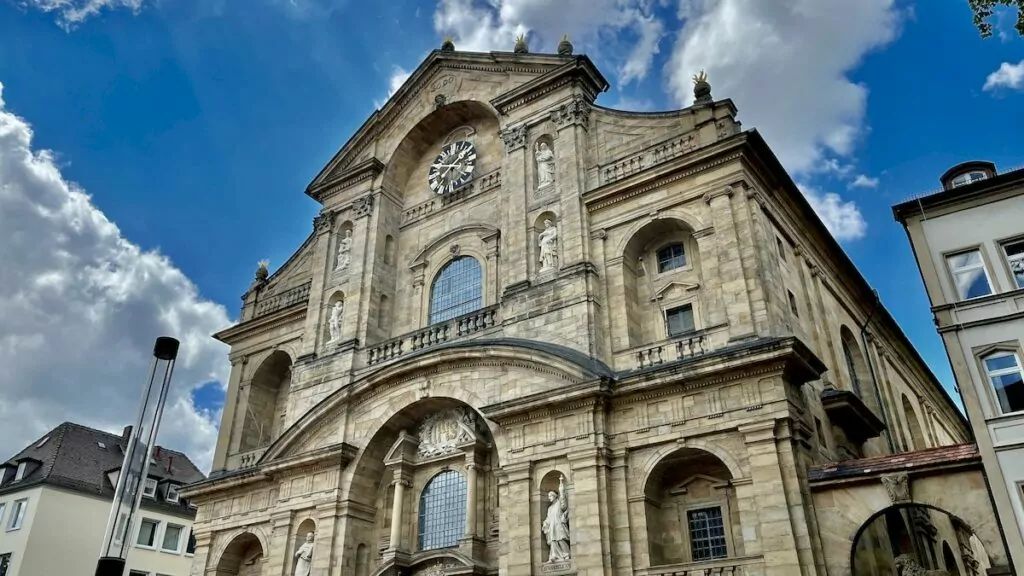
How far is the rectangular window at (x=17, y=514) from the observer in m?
40.7

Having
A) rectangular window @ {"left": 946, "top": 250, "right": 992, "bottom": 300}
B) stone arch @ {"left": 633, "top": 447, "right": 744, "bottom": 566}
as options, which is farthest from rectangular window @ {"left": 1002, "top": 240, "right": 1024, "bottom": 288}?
stone arch @ {"left": 633, "top": 447, "right": 744, "bottom": 566}

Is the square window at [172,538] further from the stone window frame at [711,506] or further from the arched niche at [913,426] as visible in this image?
the arched niche at [913,426]

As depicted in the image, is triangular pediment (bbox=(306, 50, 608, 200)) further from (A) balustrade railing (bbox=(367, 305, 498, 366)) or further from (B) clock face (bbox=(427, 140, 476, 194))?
(A) balustrade railing (bbox=(367, 305, 498, 366))

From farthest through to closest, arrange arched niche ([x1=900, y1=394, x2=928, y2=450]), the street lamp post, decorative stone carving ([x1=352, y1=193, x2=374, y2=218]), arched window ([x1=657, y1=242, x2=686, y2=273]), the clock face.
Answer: arched niche ([x1=900, y1=394, x2=928, y2=450]) < decorative stone carving ([x1=352, y1=193, x2=374, y2=218]) < the clock face < arched window ([x1=657, y1=242, x2=686, y2=273]) < the street lamp post

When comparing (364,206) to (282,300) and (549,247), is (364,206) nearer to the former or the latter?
(282,300)

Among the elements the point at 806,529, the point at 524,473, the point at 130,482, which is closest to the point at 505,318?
the point at 524,473

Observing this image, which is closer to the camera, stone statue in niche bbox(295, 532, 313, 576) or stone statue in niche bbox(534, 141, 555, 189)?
stone statue in niche bbox(295, 532, 313, 576)

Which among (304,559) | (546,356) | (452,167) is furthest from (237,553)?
(452,167)

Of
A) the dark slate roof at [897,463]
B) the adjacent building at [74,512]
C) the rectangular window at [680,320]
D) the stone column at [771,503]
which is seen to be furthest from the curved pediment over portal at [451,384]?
the adjacent building at [74,512]

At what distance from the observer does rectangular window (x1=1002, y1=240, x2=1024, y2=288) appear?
58.2 feet

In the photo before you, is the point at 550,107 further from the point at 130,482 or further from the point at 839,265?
the point at 130,482

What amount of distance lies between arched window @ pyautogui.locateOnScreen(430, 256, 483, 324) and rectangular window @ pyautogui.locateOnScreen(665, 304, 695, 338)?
21.8 ft

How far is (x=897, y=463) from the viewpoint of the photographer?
53.4 feet

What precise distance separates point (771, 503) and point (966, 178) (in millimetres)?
9799
